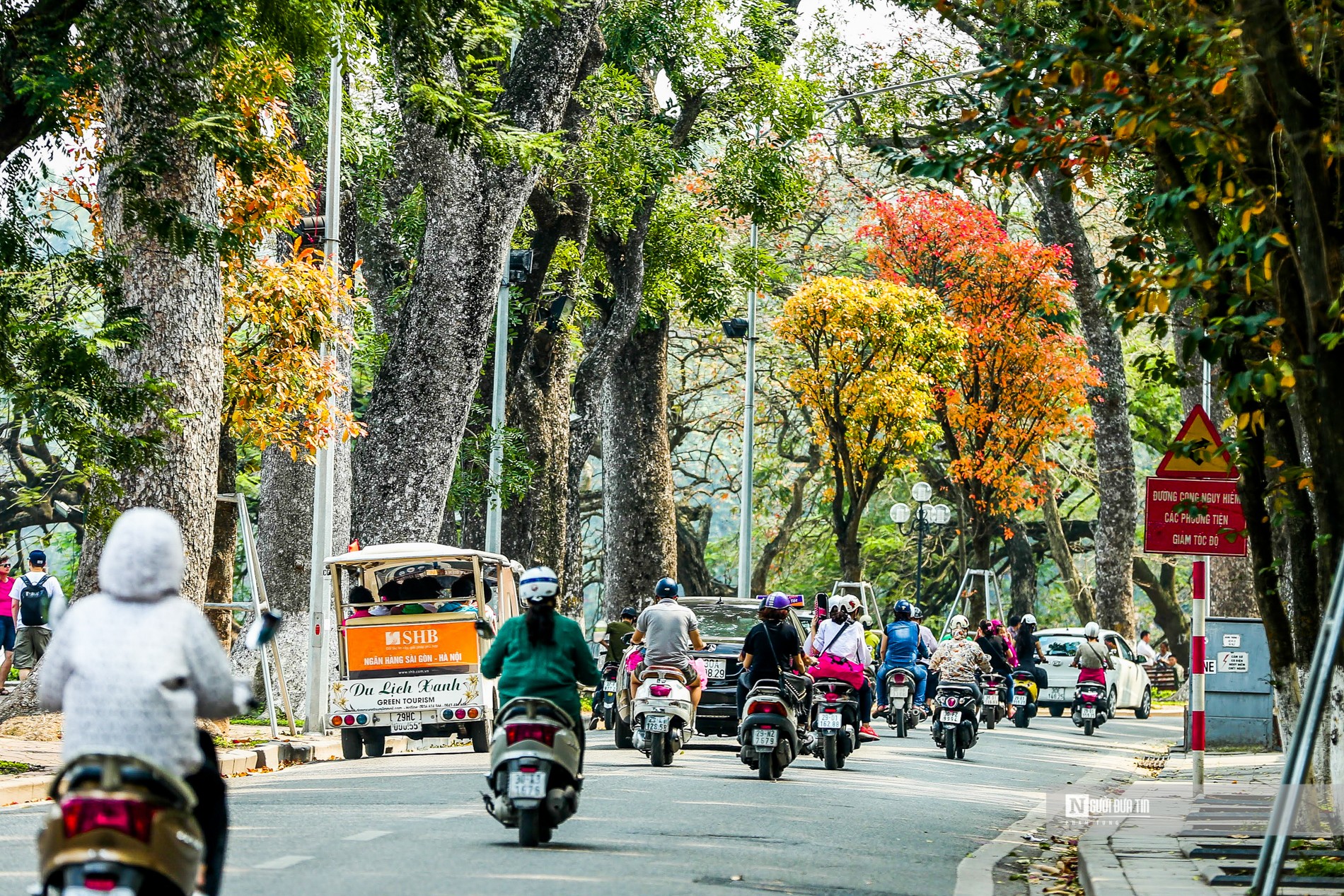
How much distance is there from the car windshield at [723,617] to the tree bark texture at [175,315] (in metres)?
6.51

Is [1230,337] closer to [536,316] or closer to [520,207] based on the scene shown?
[520,207]

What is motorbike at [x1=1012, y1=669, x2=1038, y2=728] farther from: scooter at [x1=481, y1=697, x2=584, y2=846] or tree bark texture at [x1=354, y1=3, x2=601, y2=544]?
scooter at [x1=481, y1=697, x2=584, y2=846]

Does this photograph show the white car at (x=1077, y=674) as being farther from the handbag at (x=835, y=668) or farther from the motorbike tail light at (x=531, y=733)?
the motorbike tail light at (x=531, y=733)

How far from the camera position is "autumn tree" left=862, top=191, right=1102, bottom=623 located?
39750 mm

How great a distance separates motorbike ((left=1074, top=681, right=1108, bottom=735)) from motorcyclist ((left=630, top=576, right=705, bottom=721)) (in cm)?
1310

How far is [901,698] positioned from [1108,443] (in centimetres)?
1238

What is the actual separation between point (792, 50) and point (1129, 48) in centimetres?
2308

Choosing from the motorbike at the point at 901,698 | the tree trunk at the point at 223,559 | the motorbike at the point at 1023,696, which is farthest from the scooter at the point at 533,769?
the motorbike at the point at 1023,696

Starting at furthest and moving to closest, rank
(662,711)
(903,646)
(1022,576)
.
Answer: (1022,576), (903,646), (662,711)

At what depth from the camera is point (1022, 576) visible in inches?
2064

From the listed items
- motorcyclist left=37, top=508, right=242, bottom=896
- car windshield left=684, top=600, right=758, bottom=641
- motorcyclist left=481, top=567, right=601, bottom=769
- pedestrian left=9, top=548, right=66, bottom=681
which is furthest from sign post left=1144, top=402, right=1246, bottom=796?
pedestrian left=9, top=548, right=66, bottom=681

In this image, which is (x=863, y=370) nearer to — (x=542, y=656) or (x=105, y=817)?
(x=542, y=656)

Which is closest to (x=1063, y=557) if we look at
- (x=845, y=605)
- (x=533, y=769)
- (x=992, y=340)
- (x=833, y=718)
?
(x=992, y=340)

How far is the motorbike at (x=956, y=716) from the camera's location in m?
21.8
